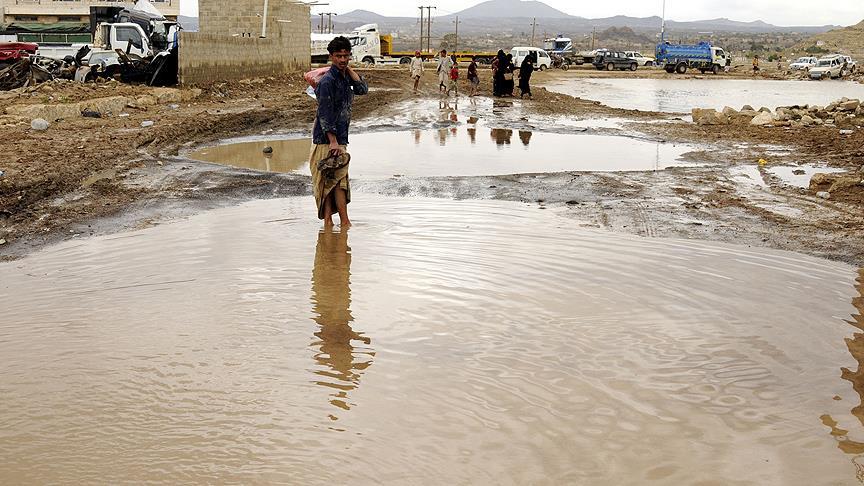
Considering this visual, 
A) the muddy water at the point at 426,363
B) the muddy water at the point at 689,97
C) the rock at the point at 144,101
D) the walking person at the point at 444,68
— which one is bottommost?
the muddy water at the point at 426,363

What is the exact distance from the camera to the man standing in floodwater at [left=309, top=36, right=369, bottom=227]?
22.2ft

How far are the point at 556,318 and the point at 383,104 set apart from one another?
1546 cm

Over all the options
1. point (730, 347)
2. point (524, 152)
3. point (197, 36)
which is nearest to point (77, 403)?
point (730, 347)

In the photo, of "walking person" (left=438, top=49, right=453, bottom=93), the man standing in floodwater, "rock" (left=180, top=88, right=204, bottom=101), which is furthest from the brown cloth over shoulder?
"walking person" (left=438, top=49, right=453, bottom=93)

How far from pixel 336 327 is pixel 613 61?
5540 cm

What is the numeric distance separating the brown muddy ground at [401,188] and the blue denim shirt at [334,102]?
5.45 feet

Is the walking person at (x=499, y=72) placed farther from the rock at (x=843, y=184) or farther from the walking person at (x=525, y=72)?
the rock at (x=843, y=184)

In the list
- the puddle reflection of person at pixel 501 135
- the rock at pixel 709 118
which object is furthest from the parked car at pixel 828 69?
the puddle reflection of person at pixel 501 135

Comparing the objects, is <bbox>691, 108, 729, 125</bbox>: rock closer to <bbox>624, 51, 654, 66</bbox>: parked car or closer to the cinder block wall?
the cinder block wall

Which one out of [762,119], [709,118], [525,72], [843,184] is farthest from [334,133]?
[525,72]

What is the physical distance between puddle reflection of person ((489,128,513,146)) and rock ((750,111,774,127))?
454cm

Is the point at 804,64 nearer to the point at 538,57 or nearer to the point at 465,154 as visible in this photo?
the point at 538,57

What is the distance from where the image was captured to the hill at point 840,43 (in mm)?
82625

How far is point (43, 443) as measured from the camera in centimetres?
339
